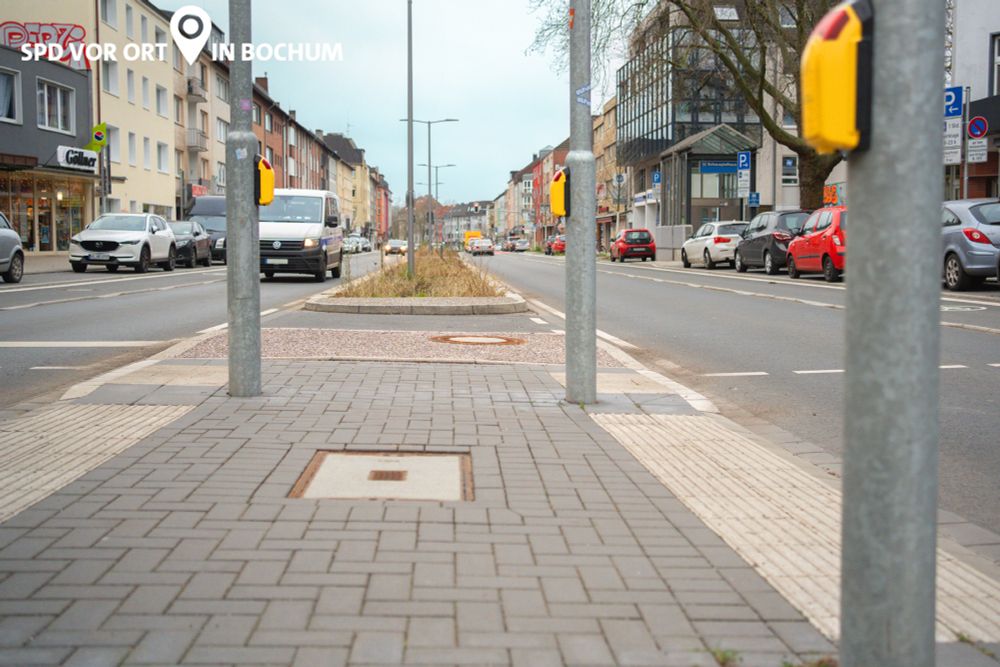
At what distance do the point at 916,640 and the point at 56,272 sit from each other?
31.6m

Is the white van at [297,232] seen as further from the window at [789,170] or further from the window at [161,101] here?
the window at [789,170]

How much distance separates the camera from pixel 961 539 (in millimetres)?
4410

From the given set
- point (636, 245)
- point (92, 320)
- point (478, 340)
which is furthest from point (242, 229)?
point (636, 245)

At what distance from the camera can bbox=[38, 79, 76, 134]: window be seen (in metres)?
39.8

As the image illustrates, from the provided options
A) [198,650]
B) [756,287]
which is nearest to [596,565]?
[198,650]

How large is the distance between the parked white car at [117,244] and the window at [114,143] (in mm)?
20149

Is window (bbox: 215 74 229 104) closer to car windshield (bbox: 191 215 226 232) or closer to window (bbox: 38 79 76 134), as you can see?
window (bbox: 38 79 76 134)

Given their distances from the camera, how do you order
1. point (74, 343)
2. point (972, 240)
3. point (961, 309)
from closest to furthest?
point (74, 343)
point (961, 309)
point (972, 240)

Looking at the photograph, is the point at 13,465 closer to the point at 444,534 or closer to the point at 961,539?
the point at 444,534

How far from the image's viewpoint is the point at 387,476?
5.04m

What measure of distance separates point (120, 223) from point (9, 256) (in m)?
7.04

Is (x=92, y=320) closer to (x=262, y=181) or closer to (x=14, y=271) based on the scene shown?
(x=262, y=181)

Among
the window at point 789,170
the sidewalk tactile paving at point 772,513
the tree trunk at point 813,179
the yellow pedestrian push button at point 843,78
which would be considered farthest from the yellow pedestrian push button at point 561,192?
the window at point 789,170

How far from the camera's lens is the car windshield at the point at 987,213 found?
18.7 m
